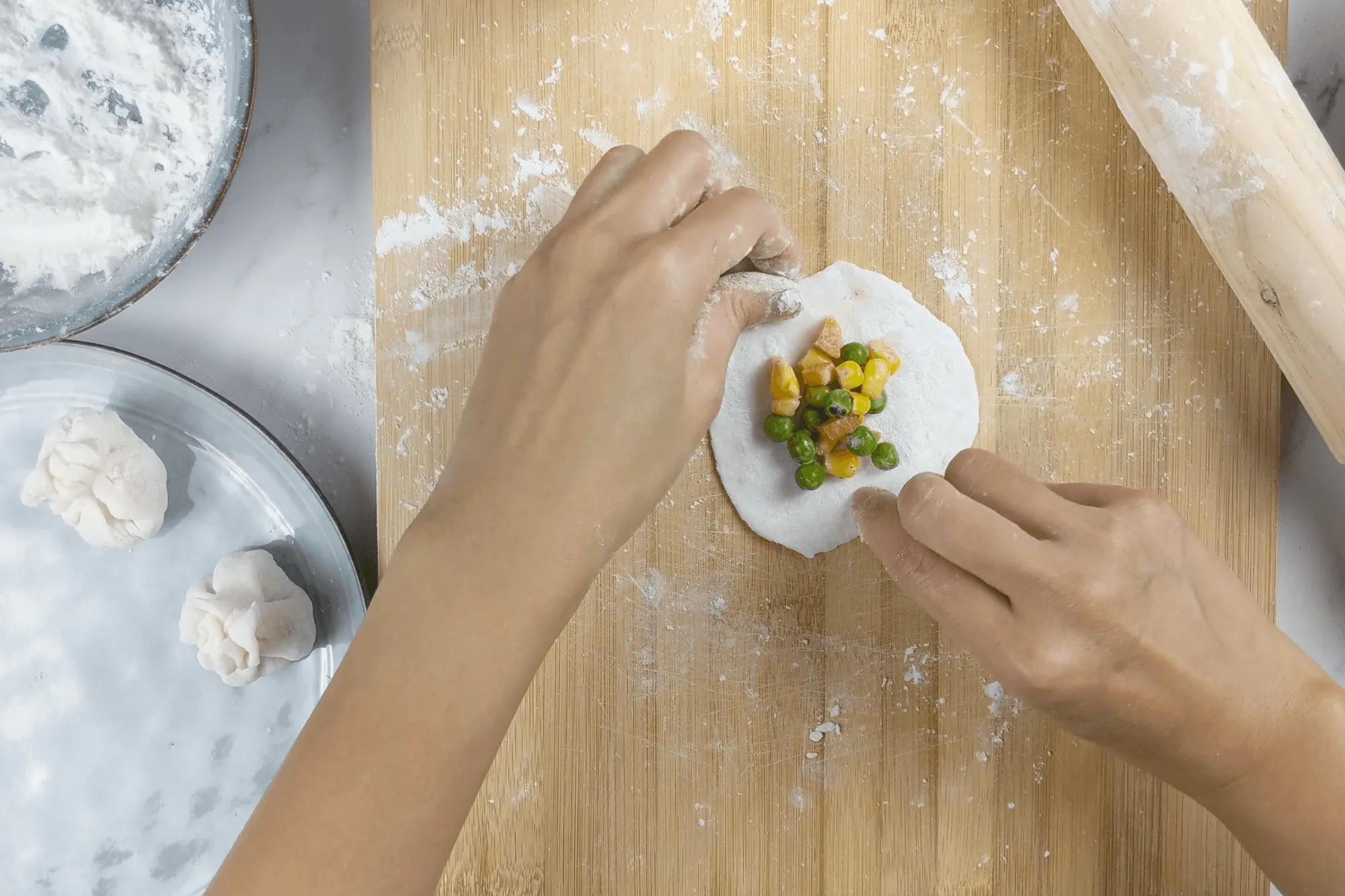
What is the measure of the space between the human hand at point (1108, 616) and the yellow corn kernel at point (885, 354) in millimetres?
139

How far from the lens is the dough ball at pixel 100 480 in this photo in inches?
38.5

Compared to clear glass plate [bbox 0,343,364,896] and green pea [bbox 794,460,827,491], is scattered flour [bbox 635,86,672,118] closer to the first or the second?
green pea [bbox 794,460,827,491]

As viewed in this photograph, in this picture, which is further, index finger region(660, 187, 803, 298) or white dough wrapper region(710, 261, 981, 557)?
white dough wrapper region(710, 261, 981, 557)

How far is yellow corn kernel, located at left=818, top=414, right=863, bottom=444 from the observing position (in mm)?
955

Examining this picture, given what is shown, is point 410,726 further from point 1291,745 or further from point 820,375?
point 1291,745

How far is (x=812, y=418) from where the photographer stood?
98 centimetres

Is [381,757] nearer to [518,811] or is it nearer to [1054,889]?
[518,811]

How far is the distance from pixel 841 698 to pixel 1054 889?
327mm

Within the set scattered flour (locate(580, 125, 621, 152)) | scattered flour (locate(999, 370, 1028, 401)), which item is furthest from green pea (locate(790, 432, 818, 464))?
scattered flour (locate(580, 125, 621, 152))

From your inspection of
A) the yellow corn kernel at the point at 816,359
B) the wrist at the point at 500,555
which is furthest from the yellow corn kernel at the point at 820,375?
the wrist at the point at 500,555

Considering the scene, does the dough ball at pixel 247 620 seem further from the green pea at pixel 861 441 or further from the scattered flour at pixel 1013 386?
the scattered flour at pixel 1013 386

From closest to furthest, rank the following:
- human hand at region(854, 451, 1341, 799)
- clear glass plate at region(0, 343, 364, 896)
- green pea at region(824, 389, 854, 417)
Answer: human hand at region(854, 451, 1341, 799), green pea at region(824, 389, 854, 417), clear glass plate at region(0, 343, 364, 896)

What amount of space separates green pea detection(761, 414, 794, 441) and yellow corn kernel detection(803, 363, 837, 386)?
5 cm

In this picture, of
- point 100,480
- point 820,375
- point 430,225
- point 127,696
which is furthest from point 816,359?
point 127,696
